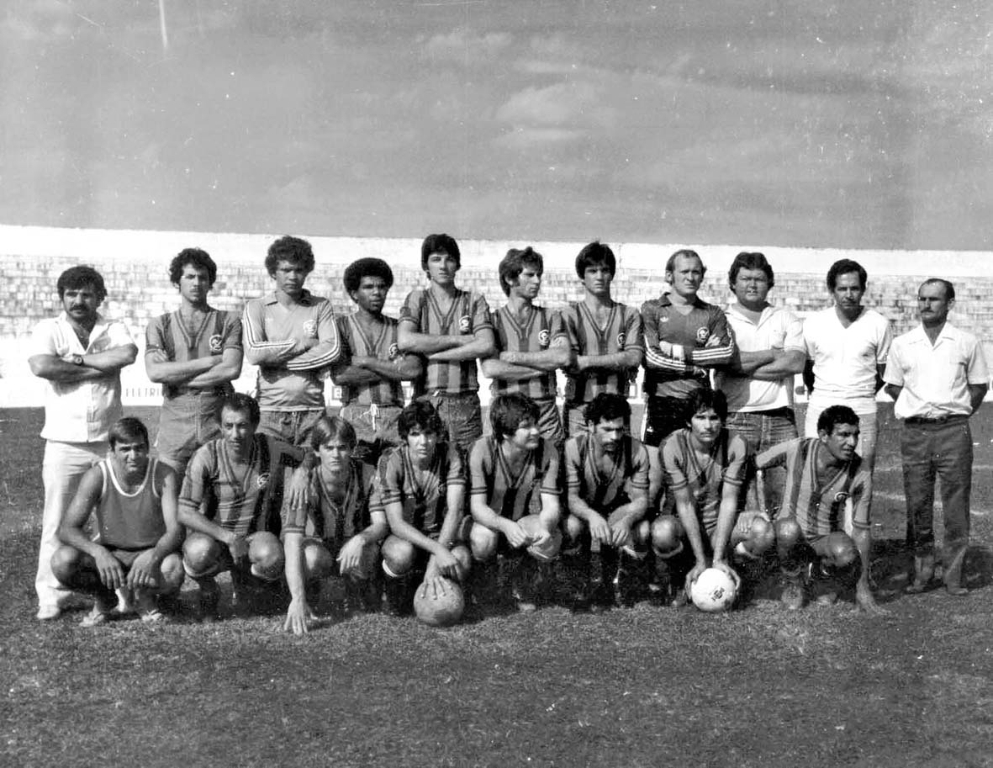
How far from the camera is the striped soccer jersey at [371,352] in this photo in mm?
5273

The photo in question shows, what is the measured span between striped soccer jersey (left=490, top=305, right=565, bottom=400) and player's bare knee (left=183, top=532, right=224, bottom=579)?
1651 mm

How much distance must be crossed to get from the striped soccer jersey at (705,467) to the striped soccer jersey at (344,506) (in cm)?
146

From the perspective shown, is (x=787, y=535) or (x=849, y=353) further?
Answer: (x=849, y=353)

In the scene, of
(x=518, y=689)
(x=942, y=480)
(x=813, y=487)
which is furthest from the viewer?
(x=942, y=480)

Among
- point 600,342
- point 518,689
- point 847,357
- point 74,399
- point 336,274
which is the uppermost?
point 336,274

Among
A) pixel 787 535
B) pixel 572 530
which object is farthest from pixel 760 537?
pixel 572 530

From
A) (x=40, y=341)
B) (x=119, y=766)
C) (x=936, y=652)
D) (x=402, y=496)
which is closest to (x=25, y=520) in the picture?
(x=40, y=341)

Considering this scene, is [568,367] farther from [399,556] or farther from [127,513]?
[127,513]

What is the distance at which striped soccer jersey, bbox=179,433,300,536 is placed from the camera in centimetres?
473

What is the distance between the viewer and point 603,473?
512cm

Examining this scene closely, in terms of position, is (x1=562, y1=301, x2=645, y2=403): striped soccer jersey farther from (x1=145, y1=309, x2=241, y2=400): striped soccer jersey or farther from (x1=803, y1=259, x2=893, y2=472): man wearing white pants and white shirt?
(x1=145, y1=309, x2=241, y2=400): striped soccer jersey

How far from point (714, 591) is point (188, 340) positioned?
2.87 m

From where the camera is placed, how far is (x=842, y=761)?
10.5 feet

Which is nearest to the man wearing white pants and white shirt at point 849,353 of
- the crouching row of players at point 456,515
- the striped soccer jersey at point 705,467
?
the crouching row of players at point 456,515
